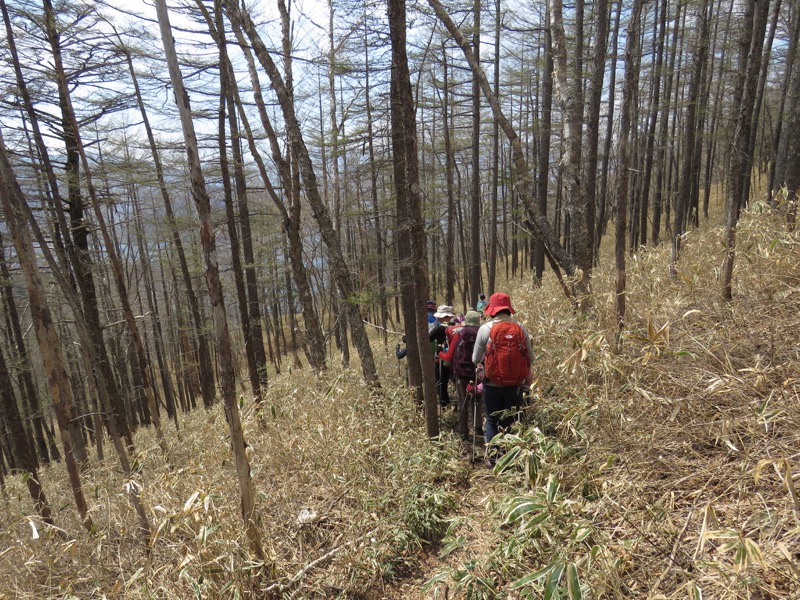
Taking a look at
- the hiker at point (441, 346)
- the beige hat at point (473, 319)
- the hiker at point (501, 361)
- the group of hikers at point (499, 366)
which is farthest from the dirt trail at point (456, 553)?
the hiker at point (441, 346)

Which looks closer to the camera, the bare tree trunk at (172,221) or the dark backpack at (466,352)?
the dark backpack at (466,352)

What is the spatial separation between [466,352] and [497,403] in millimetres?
903

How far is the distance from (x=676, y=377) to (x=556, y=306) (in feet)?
10.2

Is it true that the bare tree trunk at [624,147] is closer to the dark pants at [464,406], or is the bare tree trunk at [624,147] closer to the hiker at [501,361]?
the hiker at [501,361]

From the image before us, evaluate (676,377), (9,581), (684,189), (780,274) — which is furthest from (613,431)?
(684,189)

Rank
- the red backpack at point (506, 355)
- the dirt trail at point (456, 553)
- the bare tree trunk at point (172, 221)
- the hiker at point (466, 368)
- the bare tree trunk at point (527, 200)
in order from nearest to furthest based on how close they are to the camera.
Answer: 1. the dirt trail at point (456, 553)
2. the red backpack at point (506, 355)
3. the hiker at point (466, 368)
4. the bare tree trunk at point (527, 200)
5. the bare tree trunk at point (172, 221)

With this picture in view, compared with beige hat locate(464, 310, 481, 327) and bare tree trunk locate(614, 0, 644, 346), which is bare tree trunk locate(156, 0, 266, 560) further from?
bare tree trunk locate(614, 0, 644, 346)

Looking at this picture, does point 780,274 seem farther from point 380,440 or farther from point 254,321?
point 254,321

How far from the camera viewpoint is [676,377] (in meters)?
3.38

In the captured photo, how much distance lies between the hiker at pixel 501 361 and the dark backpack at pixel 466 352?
0.65 metres

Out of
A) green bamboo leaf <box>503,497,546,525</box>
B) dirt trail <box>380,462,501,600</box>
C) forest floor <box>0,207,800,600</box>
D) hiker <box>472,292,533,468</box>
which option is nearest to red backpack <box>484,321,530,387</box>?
hiker <box>472,292,533,468</box>

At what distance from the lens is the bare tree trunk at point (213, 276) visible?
2664 mm

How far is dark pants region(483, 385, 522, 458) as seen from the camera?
414 cm

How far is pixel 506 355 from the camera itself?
3.97 meters
